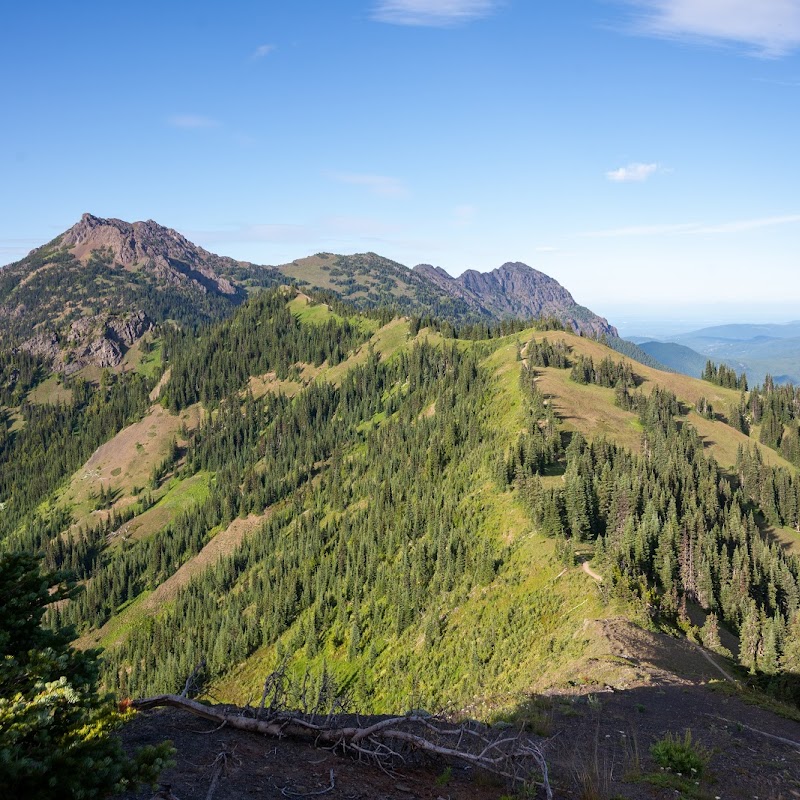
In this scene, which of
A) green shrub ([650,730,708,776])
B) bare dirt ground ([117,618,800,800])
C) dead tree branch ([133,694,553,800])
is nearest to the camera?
bare dirt ground ([117,618,800,800])

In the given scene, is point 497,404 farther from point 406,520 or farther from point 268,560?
point 268,560

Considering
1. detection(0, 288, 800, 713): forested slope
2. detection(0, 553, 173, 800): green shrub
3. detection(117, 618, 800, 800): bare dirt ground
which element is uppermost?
detection(0, 553, 173, 800): green shrub

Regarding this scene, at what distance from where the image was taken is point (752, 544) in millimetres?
80938

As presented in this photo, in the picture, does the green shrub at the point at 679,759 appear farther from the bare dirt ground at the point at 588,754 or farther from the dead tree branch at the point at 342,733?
the dead tree branch at the point at 342,733

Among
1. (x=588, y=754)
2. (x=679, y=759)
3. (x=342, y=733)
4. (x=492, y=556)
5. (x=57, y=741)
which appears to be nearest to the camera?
(x=57, y=741)

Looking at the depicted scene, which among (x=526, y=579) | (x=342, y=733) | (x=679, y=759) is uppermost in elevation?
(x=342, y=733)

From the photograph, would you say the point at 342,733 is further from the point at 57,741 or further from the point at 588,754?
the point at 588,754

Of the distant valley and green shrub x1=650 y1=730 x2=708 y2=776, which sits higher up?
green shrub x1=650 y1=730 x2=708 y2=776

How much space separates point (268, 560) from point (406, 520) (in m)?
60.8

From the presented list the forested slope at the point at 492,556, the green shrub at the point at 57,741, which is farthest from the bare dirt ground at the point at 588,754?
the forested slope at the point at 492,556

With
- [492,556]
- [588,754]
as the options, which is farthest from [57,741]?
[492,556]

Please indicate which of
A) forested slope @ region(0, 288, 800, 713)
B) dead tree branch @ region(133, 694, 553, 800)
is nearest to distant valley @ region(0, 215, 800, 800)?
forested slope @ region(0, 288, 800, 713)

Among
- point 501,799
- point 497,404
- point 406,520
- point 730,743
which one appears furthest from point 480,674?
point 497,404

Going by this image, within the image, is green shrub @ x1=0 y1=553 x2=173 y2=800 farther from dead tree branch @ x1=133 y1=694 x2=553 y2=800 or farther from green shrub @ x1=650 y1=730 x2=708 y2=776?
green shrub @ x1=650 y1=730 x2=708 y2=776
